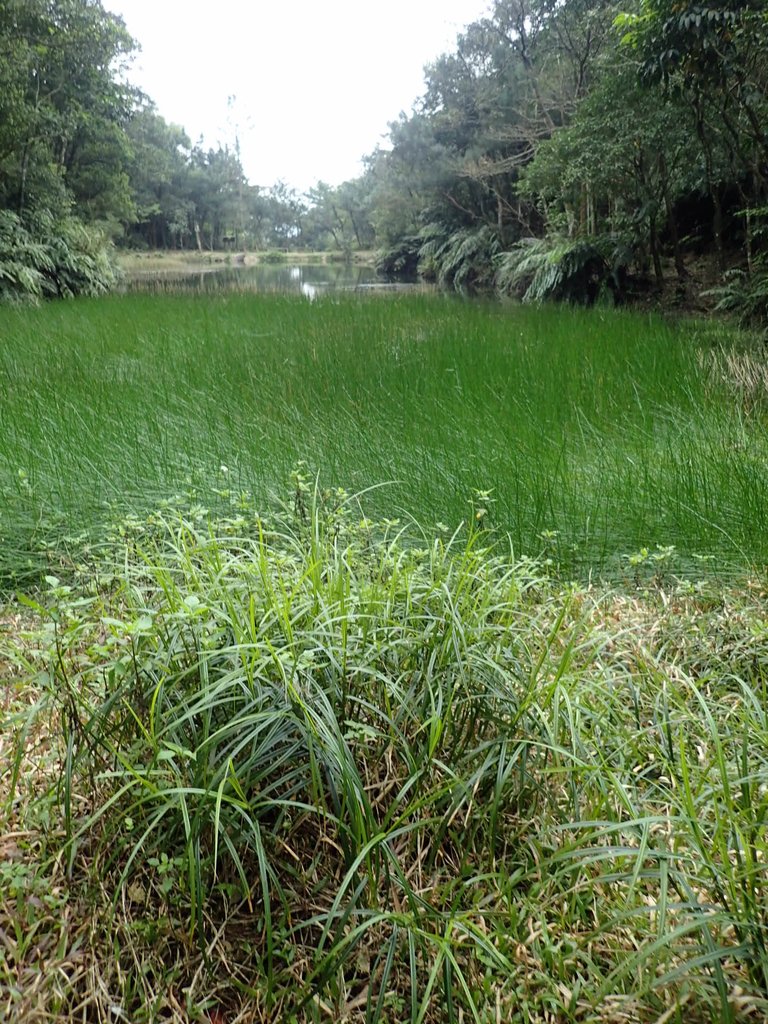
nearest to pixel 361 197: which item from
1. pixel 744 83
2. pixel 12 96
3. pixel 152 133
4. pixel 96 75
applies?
pixel 152 133

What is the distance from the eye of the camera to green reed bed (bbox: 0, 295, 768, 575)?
2.96 m

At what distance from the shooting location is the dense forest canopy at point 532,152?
8.22m

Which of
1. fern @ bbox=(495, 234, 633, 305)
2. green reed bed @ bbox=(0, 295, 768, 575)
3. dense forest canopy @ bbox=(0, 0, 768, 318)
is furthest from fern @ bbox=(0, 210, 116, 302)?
fern @ bbox=(495, 234, 633, 305)

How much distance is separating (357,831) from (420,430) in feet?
9.68

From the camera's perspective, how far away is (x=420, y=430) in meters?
3.99

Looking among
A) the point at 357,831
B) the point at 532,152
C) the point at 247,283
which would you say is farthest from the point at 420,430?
the point at 532,152

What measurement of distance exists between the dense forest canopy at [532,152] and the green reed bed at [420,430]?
3177 millimetres

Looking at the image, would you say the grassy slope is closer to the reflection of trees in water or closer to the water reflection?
the water reflection

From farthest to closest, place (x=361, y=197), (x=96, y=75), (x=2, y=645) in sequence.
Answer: (x=361, y=197), (x=96, y=75), (x=2, y=645)

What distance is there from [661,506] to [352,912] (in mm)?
2362

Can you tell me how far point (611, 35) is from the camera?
11.6 m

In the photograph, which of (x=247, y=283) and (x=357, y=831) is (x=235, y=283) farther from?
(x=357, y=831)

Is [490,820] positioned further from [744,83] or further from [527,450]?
[744,83]

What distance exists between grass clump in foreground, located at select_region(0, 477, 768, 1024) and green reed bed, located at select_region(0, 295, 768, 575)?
1.18 metres
